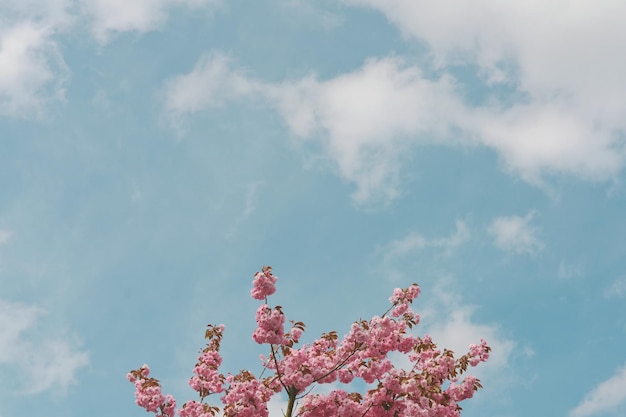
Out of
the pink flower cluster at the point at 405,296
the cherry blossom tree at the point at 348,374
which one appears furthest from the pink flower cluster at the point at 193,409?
the pink flower cluster at the point at 405,296

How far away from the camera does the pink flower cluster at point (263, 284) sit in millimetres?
12844

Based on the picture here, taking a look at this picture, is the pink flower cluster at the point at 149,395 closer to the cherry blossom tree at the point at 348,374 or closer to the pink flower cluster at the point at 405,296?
the cherry blossom tree at the point at 348,374

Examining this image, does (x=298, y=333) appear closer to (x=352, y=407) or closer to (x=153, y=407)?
(x=352, y=407)

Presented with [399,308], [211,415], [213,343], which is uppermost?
[213,343]

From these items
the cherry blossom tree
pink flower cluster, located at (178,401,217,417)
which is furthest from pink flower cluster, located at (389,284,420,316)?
pink flower cluster, located at (178,401,217,417)

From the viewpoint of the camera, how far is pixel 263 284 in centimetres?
1284

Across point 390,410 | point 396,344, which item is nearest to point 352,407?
point 390,410

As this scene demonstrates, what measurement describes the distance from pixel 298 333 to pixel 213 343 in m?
3.11

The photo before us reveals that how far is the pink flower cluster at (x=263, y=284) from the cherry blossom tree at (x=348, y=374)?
2 cm

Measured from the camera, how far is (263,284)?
12.8 m

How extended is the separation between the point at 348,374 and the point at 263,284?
2.99 meters

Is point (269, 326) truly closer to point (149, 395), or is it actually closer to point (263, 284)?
point (263, 284)

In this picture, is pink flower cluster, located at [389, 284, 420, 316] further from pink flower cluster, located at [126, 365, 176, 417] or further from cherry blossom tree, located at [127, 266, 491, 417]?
pink flower cluster, located at [126, 365, 176, 417]

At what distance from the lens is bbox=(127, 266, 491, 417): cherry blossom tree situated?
42.8ft
